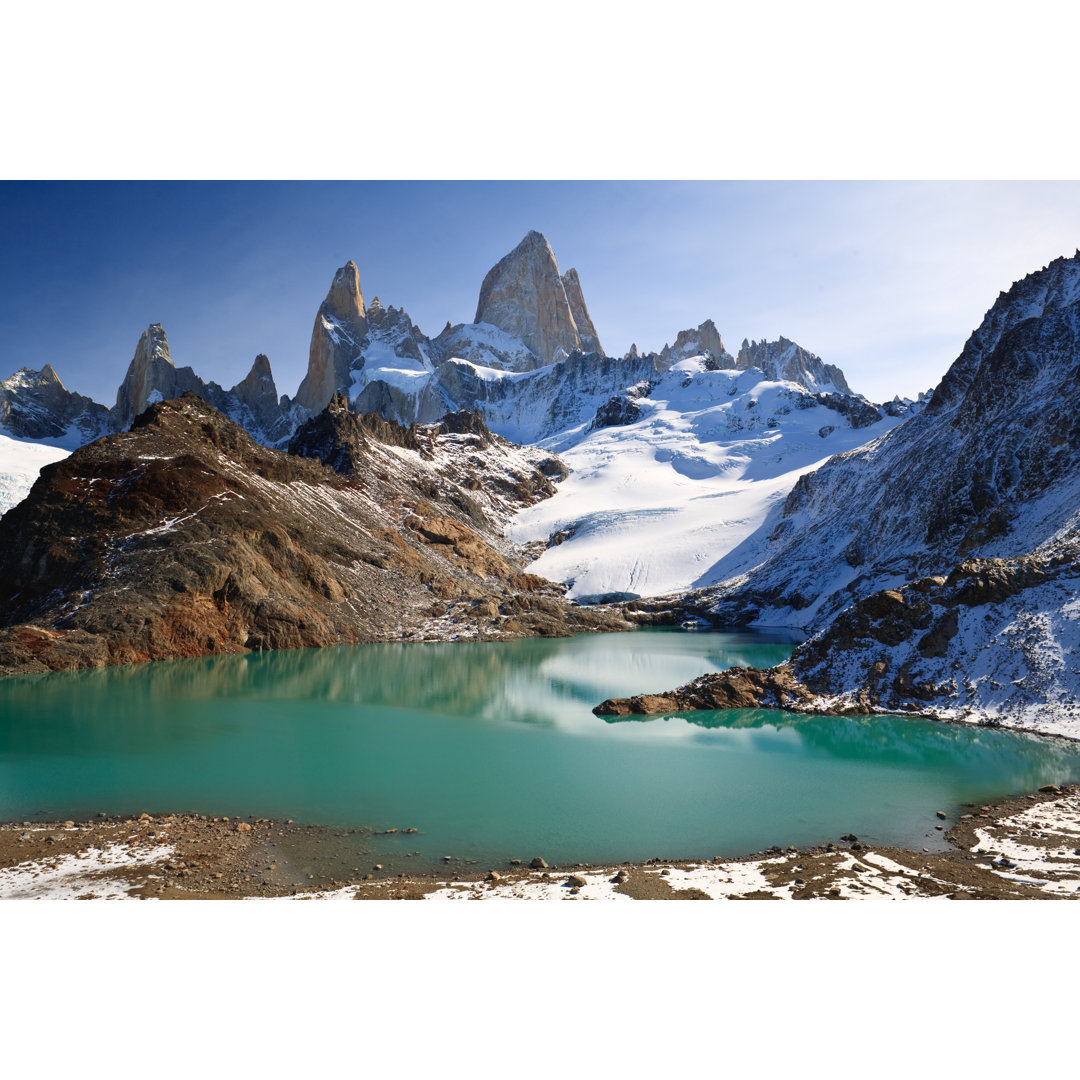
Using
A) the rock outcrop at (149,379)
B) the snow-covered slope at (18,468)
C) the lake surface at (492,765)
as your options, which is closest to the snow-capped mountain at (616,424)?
the rock outcrop at (149,379)

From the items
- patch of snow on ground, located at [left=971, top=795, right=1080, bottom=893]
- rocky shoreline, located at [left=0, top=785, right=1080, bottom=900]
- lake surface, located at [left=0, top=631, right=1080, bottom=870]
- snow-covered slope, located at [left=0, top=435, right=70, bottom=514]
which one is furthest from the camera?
snow-covered slope, located at [left=0, top=435, right=70, bottom=514]

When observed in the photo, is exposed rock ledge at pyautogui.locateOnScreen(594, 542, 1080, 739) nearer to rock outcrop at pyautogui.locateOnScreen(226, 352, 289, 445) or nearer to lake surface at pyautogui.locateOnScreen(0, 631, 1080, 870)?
lake surface at pyautogui.locateOnScreen(0, 631, 1080, 870)

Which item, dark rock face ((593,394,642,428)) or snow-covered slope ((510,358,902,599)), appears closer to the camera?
snow-covered slope ((510,358,902,599))

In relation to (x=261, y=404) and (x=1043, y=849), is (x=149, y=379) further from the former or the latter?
(x=1043, y=849)

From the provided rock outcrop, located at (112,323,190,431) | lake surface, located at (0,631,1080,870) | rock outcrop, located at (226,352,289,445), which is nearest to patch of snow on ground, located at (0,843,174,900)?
lake surface, located at (0,631,1080,870)

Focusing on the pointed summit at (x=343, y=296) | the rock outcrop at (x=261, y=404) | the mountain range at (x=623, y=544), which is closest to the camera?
the mountain range at (x=623, y=544)

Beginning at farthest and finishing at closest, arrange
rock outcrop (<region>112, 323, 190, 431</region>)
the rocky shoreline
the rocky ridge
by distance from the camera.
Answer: rock outcrop (<region>112, 323, 190, 431</region>) < the rocky ridge < the rocky shoreline

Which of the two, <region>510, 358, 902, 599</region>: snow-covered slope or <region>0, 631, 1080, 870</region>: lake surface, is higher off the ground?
<region>510, 358, 902, 599</region>: snow-covered slope

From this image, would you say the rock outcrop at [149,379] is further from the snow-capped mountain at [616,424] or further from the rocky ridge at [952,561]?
the rocky ridge at [952,561]
